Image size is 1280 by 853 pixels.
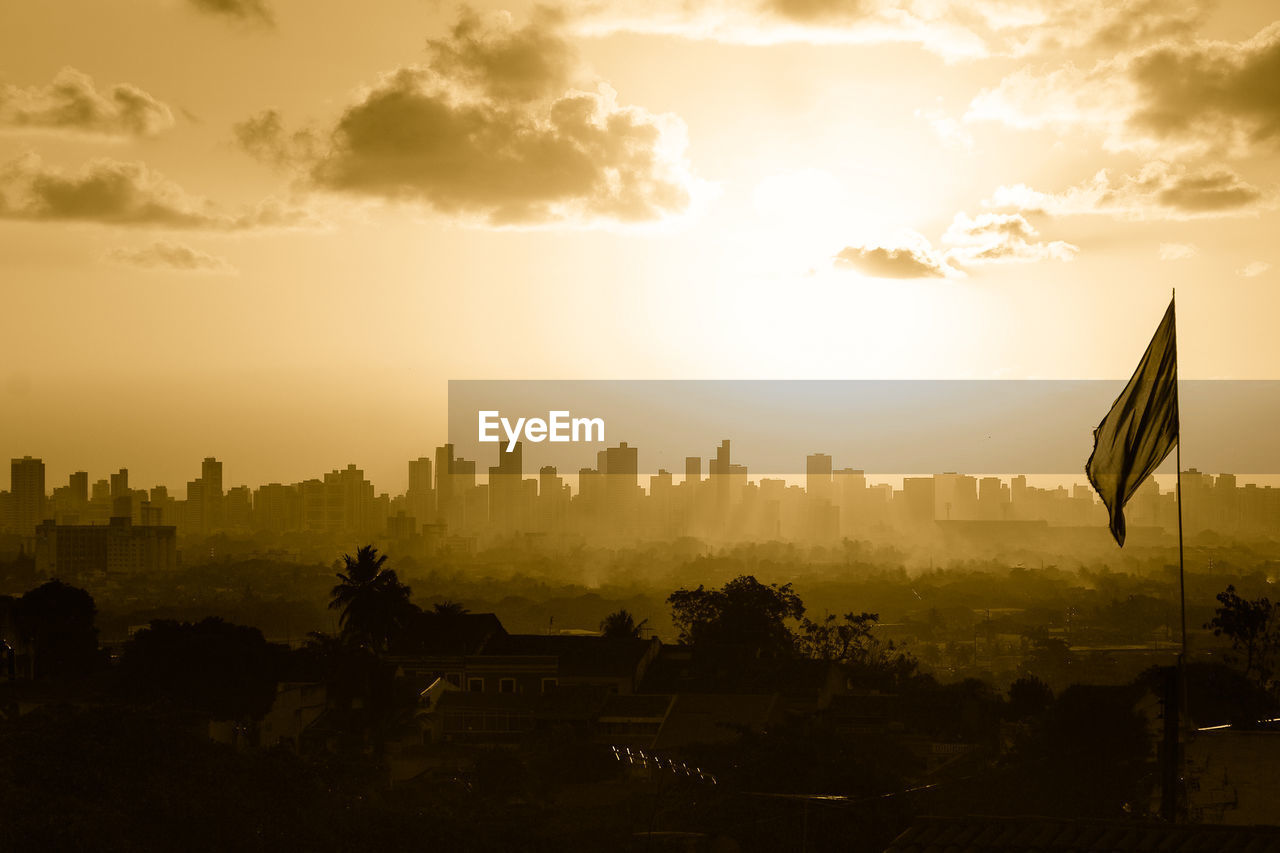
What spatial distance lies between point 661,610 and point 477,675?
8140 centimetres

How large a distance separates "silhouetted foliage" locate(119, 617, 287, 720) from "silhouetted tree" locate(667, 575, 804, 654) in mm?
17266

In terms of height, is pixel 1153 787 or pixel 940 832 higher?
pixel 940 832

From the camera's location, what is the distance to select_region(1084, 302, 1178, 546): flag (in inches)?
487

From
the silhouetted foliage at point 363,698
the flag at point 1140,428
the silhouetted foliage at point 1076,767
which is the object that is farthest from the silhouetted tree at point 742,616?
the flag at point 1140,428

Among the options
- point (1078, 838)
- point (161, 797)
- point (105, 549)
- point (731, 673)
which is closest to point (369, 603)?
point (731, 673)

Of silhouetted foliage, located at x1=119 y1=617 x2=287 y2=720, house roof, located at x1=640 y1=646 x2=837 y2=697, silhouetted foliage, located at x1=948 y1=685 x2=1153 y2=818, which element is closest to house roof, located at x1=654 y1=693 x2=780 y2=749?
house roof, located at x1=640 y1=646 x2=837 y2=697

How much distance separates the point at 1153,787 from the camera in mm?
25422

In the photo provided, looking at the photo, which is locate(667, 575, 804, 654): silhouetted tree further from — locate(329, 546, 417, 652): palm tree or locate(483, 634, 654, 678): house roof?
locate(329, 546, 417, 652): palm tree

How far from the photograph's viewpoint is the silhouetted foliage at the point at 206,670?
41.2 metres

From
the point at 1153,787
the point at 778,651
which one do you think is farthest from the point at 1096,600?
the point at 1153,787

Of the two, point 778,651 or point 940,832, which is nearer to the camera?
point 940,832

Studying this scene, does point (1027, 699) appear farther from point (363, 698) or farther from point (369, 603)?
point (369, 603)

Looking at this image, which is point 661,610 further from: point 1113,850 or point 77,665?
point 1113,850

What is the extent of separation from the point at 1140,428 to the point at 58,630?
50.8m
